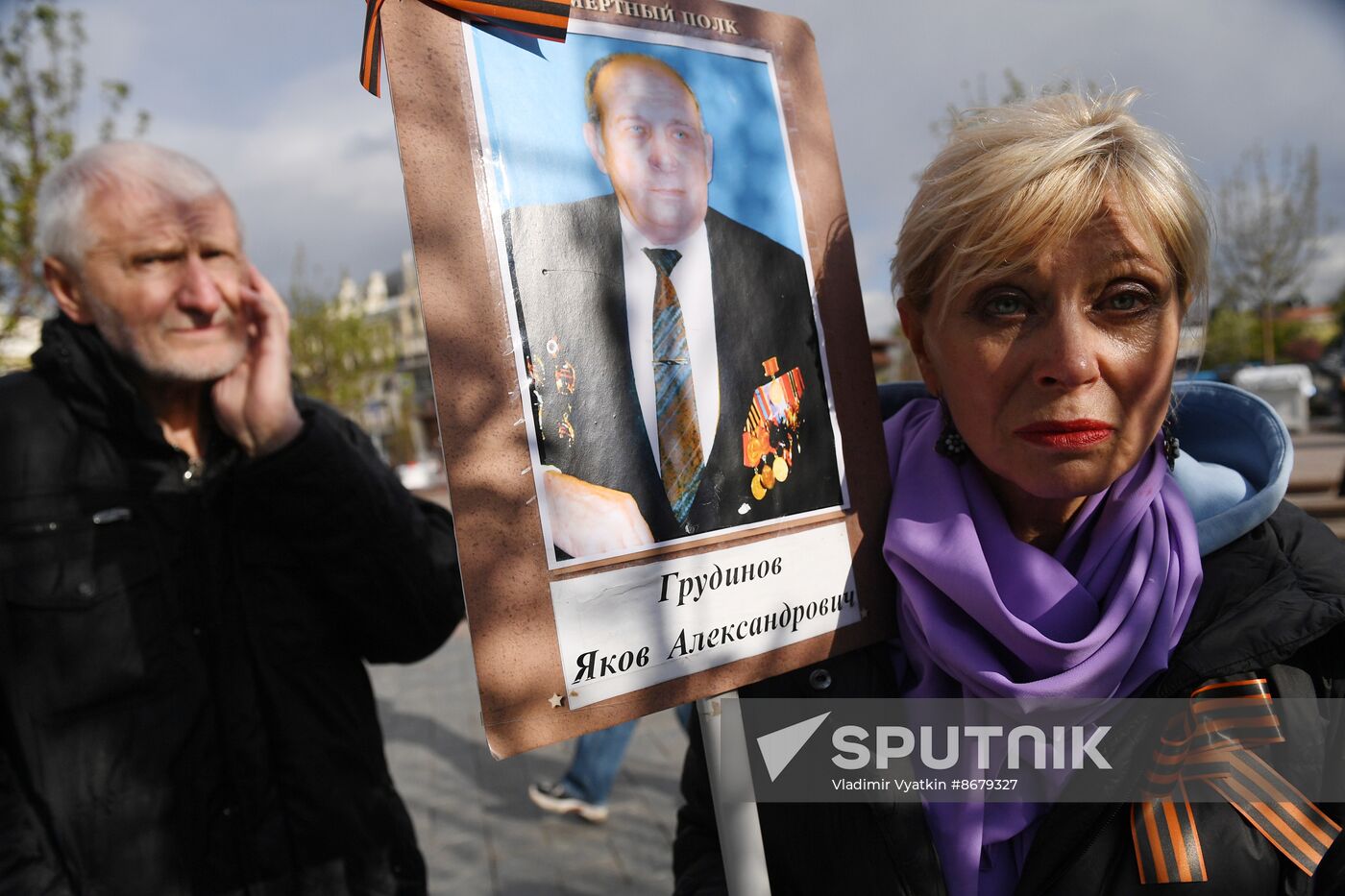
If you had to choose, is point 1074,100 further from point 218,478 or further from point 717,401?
point 218,478

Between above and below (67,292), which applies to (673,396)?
below

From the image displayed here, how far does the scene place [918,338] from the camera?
1.57 meters

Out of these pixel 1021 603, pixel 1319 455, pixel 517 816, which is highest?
pixel 1021 603

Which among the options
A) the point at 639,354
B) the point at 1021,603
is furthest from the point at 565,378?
the point at 1021,603

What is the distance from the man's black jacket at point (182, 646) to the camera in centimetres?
184

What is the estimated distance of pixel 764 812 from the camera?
1.55 m

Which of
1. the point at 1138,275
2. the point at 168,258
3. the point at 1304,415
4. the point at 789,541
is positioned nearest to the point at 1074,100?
the point at 1138,275

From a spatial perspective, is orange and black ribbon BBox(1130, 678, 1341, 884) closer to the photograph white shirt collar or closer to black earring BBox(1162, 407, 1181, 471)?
black earring BBox(1162, 407, 1181, 471)

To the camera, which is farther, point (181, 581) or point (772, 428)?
point (181, 581)

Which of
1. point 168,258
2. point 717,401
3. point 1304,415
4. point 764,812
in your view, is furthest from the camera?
point 1304,415

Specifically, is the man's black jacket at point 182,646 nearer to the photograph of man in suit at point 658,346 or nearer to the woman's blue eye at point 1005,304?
the photograph of man in suit at point 658,346

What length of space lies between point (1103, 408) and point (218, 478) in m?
1.74

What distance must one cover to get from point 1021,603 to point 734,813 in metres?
0.53

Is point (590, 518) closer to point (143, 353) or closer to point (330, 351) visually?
point (143, 353)
